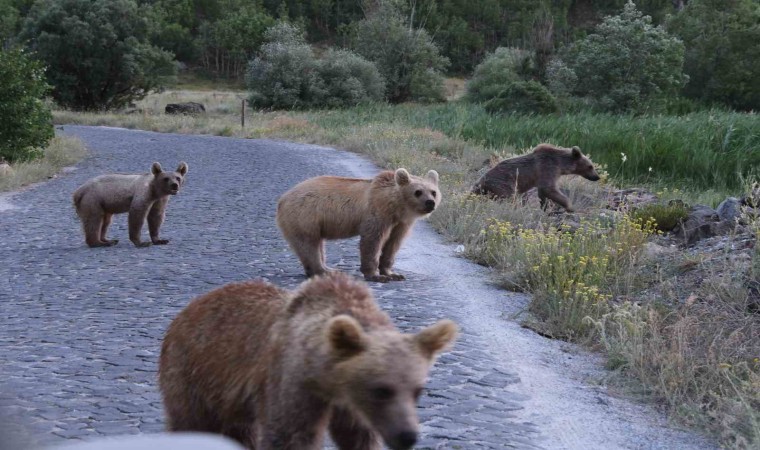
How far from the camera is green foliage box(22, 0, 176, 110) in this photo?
52.6m

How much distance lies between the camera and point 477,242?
11.0m

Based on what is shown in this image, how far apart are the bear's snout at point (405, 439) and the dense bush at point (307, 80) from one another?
49324 mm

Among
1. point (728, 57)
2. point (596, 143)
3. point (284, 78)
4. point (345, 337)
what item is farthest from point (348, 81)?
point (345, 337)

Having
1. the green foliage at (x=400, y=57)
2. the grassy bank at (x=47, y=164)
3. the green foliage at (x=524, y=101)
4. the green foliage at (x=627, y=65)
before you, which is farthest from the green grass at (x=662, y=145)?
the green foliage at (x=400, y=57)

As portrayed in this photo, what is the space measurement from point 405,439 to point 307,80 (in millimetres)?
51566

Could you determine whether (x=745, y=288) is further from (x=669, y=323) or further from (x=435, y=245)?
(x=435, y=245)

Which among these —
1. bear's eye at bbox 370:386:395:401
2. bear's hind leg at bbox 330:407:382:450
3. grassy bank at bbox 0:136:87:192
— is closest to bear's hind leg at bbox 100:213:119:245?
grassy bank at bbox 0:136:87:192

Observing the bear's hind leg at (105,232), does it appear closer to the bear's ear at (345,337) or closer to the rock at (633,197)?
the rock at (633,197)

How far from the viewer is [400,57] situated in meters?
63.1

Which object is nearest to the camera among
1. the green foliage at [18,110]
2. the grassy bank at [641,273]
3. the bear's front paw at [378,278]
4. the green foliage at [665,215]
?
the grassy bank at [641,273]

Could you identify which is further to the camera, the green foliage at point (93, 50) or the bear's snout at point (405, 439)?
the green foliage at point (93, 50)

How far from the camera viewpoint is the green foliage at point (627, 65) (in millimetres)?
40656

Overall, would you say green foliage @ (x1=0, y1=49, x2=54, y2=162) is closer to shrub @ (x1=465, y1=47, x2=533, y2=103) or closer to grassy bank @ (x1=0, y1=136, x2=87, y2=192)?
grassy bank @ (x1=0, y1=136, x2=87, y2=192)

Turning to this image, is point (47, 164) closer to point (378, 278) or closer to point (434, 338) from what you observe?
point (378, 278)
